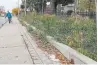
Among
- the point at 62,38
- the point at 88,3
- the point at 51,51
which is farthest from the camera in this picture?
Result: the point at 88,3

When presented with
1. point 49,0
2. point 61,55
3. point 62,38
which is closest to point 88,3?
point 49,0

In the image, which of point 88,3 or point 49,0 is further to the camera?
point 49,0

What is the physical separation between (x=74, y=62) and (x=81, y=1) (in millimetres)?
32381

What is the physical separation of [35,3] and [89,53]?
4579 centimetres

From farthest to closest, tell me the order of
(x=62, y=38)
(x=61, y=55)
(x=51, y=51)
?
(x=62, y=38) → (x=51, y=51) → (x=61, y=55)

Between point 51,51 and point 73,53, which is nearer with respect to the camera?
point 73,53

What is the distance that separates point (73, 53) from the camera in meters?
8.58

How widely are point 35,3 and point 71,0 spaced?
20.4 ft

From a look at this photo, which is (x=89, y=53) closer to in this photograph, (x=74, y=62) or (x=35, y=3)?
(x=74, y=62)

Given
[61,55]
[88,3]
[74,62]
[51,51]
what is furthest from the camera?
[88,3]

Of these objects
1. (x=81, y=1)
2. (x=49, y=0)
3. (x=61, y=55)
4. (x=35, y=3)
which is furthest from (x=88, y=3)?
(x=61, y=55)

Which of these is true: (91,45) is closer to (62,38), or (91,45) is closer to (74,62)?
(74,62)

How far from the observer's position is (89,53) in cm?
864

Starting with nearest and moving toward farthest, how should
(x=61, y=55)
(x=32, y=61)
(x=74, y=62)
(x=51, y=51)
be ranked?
(x=74, y=62) → (x=32, y=61) → (x=61, y=55) → (x=51, y=51)
